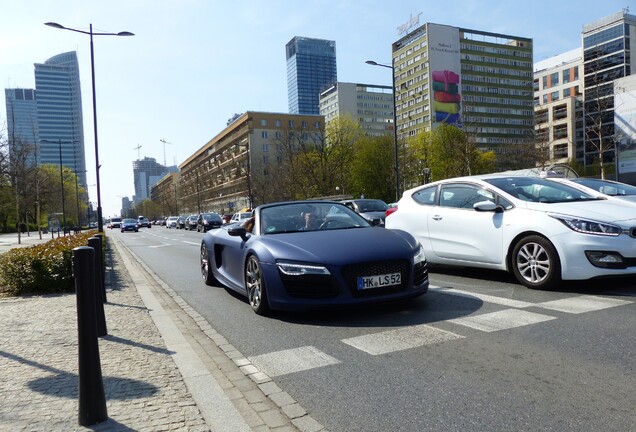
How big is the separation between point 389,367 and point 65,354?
9.48ft

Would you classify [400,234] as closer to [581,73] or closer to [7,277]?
[7,277]

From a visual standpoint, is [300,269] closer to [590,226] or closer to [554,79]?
[590,226]

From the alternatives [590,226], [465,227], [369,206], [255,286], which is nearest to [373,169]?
[369,206]

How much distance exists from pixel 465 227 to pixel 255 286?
3.31 m

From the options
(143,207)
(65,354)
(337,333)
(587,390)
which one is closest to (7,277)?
(65,354)

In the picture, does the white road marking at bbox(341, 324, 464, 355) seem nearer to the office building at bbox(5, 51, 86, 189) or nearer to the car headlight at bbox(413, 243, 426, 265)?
the car headlight at bbox(413, 243, 426, 265)

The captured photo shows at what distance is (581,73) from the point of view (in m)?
105

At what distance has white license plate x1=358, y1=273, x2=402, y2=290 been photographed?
17.4 ft

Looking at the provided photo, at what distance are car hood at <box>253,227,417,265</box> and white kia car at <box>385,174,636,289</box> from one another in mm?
1700

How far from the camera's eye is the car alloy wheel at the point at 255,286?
19.0 ft

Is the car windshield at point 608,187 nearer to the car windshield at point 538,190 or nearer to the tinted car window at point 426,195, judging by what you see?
the car windshield at point 538,190

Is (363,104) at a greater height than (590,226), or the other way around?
(363,104)

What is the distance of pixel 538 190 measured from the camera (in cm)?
729

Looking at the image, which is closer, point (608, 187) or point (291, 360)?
point (291, 360)
